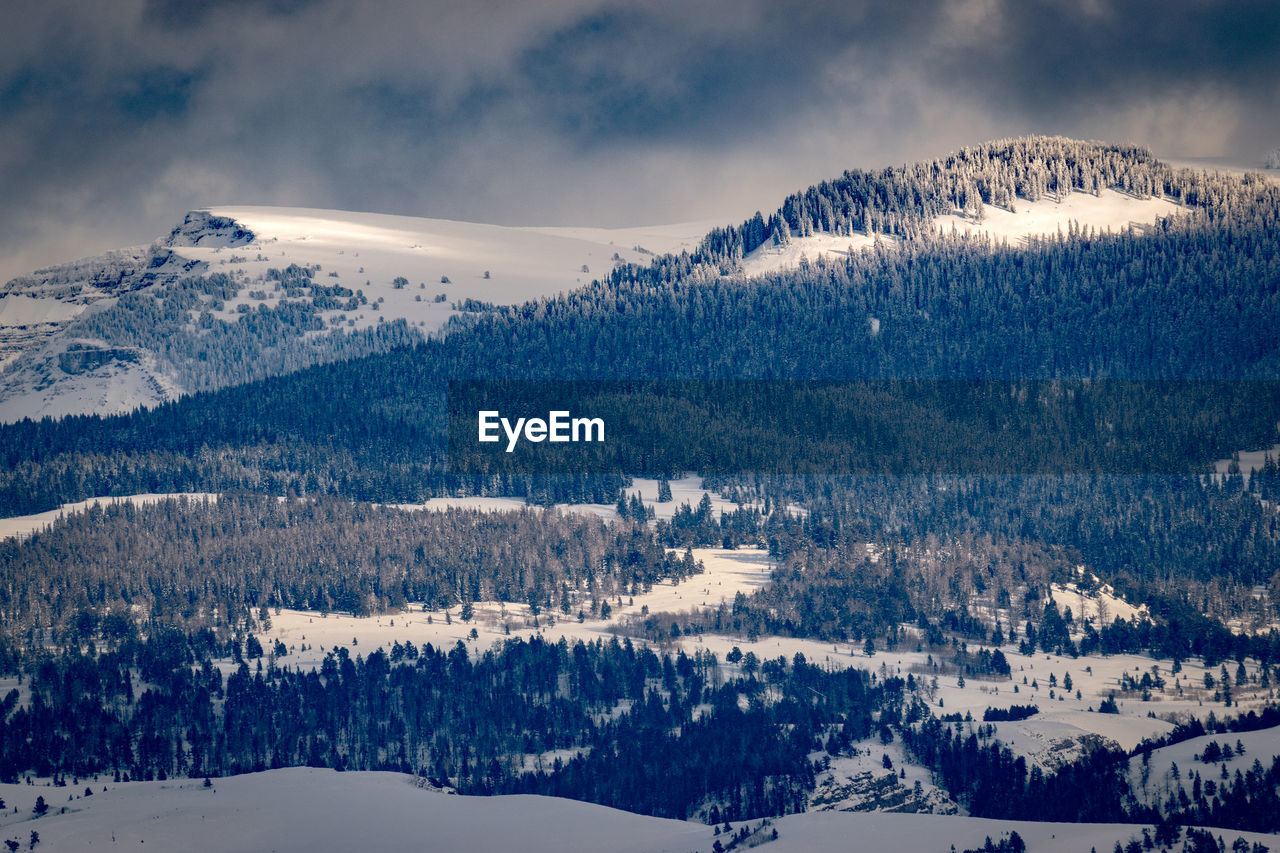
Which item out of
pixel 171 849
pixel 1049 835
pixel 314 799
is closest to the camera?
pixel 1049 835

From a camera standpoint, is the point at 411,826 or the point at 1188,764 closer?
the point at 411,826

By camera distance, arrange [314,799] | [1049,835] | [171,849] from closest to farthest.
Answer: [1049,835] < [171,849] < [314,799]

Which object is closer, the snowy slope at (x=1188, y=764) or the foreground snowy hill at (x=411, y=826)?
the foreground snowy hill at (x=411, y=826)

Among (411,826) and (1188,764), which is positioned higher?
(1188,764)

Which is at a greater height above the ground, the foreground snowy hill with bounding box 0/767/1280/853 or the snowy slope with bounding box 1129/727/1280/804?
the snowy slope with bounding box 1129/727/1280/804

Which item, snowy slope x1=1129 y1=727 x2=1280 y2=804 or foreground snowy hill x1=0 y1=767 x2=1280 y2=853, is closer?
foreground snowy hill x1=0 y1=767 x2=1280 y2=853

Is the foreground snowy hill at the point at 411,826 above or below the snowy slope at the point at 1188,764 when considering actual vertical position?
below

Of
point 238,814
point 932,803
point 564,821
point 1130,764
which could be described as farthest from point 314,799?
point 1130,764

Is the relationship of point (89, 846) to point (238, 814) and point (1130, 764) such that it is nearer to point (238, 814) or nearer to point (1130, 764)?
point (238, 814)
